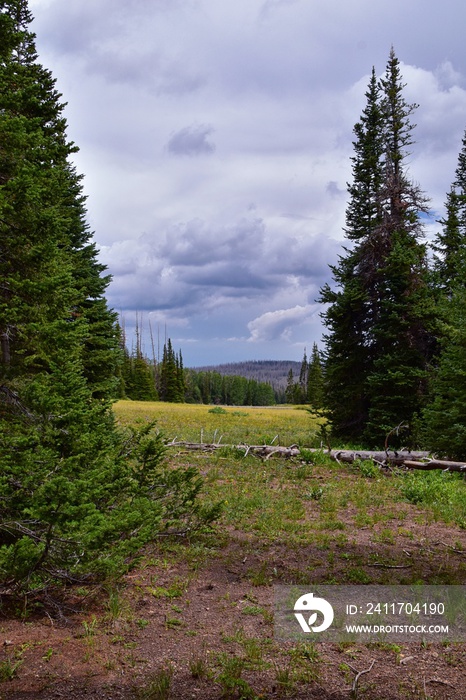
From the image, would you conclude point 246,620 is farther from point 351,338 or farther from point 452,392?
point 351,338

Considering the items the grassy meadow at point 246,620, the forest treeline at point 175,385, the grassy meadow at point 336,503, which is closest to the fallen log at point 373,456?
the grassy meadow at point 336,503

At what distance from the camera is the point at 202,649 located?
178 inches

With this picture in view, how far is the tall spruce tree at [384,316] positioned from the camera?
18.5 metres

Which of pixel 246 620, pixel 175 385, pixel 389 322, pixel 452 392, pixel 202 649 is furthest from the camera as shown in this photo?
pixel 175 385

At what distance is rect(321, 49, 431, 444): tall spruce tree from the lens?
18516 mm

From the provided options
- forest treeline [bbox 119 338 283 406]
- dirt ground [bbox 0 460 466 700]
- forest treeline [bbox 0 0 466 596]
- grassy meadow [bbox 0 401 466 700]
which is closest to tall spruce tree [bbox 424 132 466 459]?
forest treeline [bbox 0 0 466 596]

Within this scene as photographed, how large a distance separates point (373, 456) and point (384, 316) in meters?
6.64

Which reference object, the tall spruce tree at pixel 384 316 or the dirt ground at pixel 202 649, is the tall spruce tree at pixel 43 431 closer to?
the dirt ground at pixel 202 649

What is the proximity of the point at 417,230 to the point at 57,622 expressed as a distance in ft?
65.6

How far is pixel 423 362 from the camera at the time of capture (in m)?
18.6

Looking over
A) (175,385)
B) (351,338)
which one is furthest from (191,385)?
(351,338)

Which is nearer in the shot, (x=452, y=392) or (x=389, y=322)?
(x=452, y=392)

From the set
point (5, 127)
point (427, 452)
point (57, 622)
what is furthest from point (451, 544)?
point (5, 127)

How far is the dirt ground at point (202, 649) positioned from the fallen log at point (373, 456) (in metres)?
7.47
